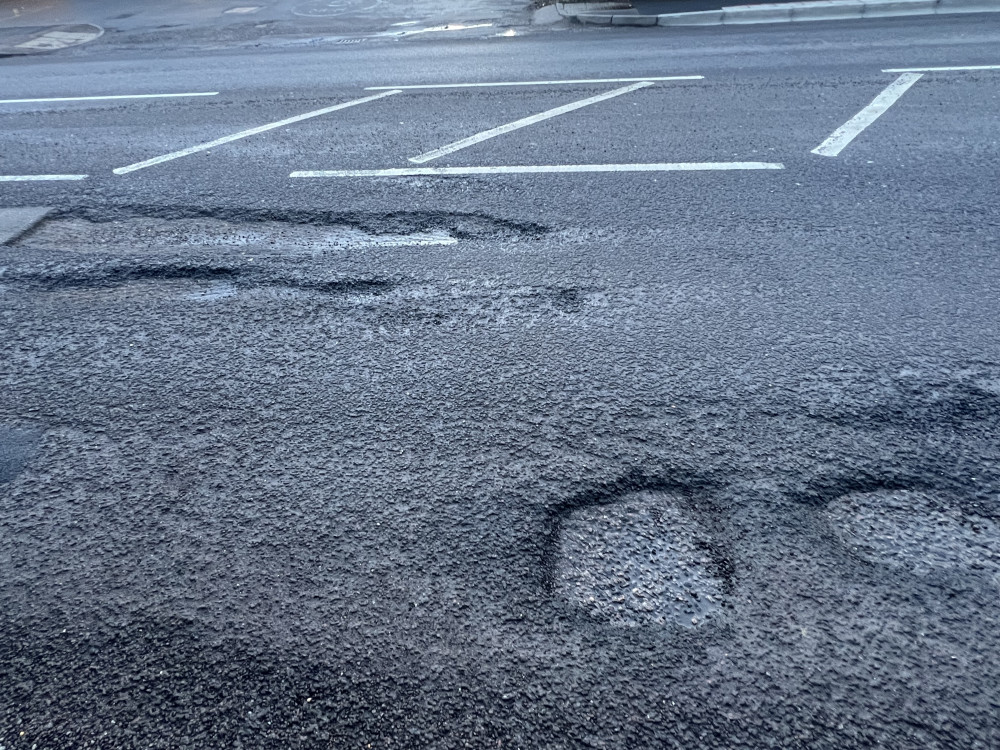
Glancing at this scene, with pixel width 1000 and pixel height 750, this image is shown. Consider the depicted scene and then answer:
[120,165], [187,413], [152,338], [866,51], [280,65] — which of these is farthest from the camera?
[280,65]

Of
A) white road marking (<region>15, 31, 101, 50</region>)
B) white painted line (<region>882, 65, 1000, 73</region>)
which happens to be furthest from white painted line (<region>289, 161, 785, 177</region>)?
white road marking (<region>15, 31, 101, 50</region>)

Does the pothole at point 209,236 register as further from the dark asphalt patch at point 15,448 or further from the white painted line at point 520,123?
the dark asphalt patch at point 15,448

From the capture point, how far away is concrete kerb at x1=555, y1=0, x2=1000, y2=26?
13320 millimetres

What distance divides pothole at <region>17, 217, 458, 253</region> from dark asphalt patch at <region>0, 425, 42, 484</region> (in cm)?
203

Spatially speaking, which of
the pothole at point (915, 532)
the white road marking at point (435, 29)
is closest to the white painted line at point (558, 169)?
the pothole at point (915, 532)

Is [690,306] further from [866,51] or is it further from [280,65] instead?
[280,65]

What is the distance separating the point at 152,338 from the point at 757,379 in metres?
2.85

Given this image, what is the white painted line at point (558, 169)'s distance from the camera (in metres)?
6.20

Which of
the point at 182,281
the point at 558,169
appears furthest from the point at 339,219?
the point at 558,169

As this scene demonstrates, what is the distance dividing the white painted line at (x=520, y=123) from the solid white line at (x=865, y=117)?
7.69ft

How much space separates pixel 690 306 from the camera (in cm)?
424

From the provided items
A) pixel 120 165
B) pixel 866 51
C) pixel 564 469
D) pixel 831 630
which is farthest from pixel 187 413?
pixel 866 51

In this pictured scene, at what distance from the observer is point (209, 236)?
5.46 metres

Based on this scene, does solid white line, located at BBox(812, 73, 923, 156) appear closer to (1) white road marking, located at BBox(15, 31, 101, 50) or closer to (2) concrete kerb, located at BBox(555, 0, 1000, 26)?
(2) concrete kerb, located at BBox(555, 0, 1000, 26)
